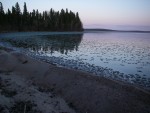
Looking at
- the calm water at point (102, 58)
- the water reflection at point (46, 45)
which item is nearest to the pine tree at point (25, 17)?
the water reflection at point (46, 45)

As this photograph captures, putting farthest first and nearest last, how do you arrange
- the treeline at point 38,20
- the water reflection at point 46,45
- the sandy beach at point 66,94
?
the treeline at point 38,20
the water reflection at point 46,45
the sandy beach at point 66,94

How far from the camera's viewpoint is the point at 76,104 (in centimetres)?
920

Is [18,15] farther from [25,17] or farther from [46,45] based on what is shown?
[46,45]

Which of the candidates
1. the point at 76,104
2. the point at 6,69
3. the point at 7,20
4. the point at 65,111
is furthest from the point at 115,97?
the point at 7,20

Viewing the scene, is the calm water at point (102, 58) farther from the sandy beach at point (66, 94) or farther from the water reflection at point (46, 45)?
the sandy beach at point (66, 94)

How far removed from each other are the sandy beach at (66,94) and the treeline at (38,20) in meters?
70.9

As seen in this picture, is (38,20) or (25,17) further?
(38,20)

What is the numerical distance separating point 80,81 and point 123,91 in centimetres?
282

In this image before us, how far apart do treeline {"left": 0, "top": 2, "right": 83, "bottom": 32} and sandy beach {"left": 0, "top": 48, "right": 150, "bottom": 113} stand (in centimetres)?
7093

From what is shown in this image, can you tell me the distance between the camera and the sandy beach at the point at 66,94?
842 cm

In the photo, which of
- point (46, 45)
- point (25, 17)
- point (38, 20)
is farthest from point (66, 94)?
point (38, 20)

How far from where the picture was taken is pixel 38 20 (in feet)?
339

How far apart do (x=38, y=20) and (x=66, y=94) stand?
3864 inches

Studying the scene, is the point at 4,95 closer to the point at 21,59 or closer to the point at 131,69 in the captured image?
the point at 21,59
